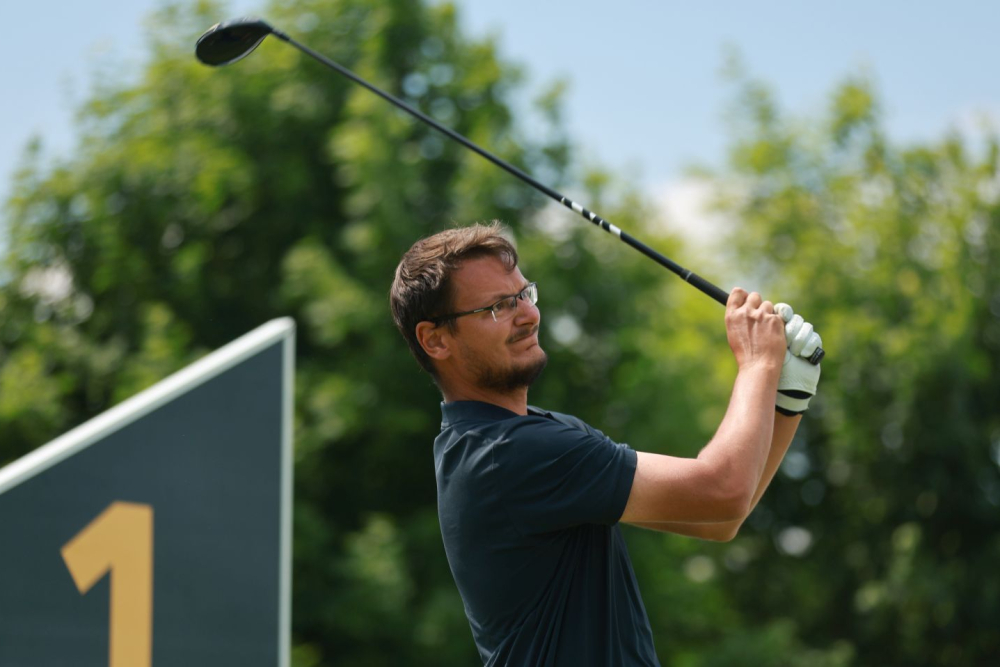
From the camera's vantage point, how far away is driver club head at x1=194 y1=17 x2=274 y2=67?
14.6 feet

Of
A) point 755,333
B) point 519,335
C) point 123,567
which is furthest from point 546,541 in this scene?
point 123,567

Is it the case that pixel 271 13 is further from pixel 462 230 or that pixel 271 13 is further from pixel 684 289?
pixel 462 230

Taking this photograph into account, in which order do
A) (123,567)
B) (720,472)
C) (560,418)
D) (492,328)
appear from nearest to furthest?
(720,472)
(492,328)
(560,418)
(123,567)

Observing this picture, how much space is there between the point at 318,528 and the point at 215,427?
340 inches

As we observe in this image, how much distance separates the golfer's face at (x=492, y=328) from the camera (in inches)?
113

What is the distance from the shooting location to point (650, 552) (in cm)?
1434

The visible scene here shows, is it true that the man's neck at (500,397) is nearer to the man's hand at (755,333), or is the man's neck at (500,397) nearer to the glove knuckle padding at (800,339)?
the man's hand at (755,333)

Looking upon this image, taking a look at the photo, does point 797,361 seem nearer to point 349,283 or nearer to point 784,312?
point 784,312

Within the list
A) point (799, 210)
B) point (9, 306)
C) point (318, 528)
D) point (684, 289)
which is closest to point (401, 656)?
point (318, 528)

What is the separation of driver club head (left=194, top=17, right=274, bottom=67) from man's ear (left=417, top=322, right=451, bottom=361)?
6.37ft

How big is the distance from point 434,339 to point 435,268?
169 mm

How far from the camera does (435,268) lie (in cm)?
291

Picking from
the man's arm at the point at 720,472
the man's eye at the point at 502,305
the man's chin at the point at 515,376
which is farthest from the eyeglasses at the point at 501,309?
the man's arm at the point at 720,472

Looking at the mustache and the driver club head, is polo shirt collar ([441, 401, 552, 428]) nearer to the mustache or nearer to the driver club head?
the mustache
